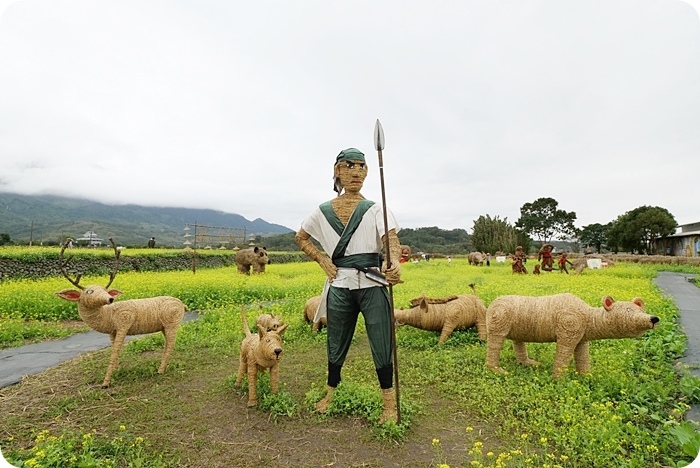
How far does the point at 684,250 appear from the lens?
1005 inches

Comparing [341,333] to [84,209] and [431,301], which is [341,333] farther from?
[84,209]

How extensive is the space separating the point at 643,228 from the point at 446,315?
98.7 feet

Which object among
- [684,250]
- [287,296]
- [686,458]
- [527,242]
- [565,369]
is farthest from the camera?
[527,242]

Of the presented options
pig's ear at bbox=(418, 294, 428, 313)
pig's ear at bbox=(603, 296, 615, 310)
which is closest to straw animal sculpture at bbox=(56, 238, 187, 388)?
pig's ear at bbox=(418, 294, 428, 313)

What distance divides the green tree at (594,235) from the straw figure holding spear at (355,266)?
45.8m

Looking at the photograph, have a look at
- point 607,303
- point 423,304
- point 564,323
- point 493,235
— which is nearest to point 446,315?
point 423,304

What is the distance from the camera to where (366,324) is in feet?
12.2

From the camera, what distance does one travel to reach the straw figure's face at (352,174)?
3.72 m

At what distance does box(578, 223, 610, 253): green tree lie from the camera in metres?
43.1

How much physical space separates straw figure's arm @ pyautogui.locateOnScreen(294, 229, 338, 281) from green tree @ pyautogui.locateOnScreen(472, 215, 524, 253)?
2689cm

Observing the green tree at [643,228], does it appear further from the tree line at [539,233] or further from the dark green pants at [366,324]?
the dark green pants at [366,324]

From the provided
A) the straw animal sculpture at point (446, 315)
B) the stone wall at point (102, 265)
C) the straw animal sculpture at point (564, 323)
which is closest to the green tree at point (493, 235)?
the stone wall at point (102, 265)

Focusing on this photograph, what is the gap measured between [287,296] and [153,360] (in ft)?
17.5

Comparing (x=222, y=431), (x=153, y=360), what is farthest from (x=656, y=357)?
(x=153, y=360)
